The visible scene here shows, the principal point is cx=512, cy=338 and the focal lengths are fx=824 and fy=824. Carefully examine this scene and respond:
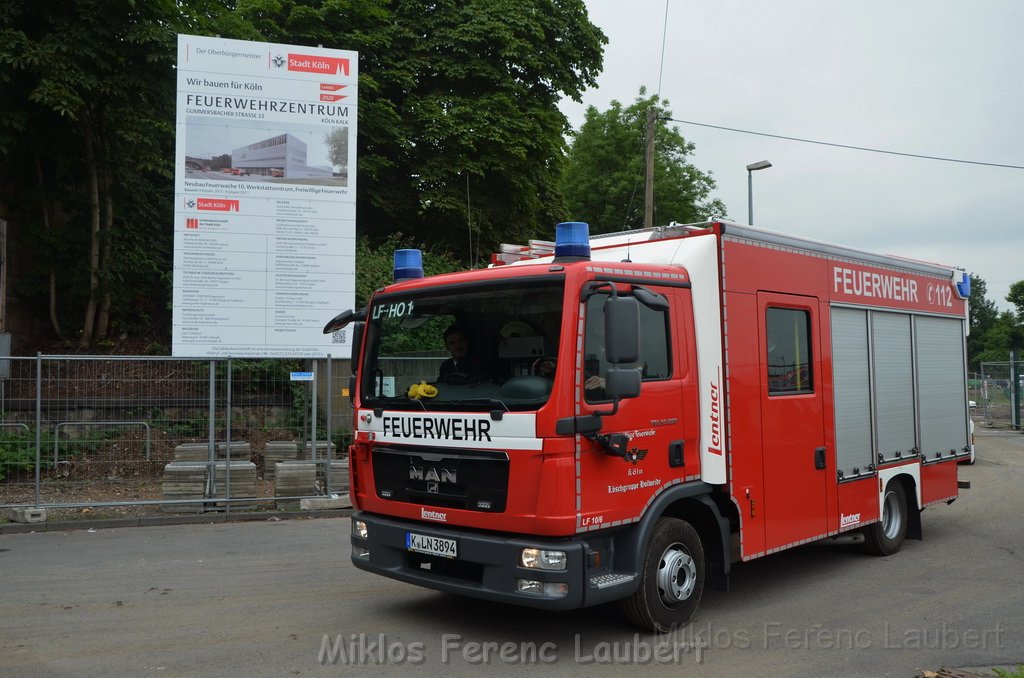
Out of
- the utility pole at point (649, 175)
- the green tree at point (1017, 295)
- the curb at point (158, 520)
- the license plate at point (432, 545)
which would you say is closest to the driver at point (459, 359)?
the license plate at point (432, 545)

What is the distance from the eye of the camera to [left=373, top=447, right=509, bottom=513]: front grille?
5.23m

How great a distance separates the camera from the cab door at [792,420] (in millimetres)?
6512

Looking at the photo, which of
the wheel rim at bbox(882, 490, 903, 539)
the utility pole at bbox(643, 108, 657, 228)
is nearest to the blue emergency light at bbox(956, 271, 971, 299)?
the wheel rim at bbox(882, 490, 903, 539)

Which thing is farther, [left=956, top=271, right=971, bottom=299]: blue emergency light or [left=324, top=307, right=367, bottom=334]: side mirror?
[left=956, top=271, right=971, bottom=299]: blue emergency light

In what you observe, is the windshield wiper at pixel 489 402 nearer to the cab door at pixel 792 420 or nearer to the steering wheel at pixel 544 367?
the steering wheel at pixel 544 367

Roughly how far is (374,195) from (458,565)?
641 inches

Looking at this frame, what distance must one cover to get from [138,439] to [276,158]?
4701mm

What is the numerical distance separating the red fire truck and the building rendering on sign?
21.5ft

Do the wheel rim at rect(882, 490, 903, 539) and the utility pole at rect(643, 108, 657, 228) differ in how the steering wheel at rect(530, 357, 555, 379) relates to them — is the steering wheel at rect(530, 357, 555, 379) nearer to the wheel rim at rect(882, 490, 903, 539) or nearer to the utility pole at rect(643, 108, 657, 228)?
the wheel rim at rect(882, 490, 903, 539)

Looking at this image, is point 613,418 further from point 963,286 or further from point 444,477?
point 963,286

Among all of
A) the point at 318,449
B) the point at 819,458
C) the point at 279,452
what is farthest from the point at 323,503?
the point at 819,458

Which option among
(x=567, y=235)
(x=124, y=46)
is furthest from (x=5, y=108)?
(x=567, y=235)

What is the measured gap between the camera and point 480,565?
538cm

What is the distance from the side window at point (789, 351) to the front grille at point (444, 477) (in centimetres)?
258
